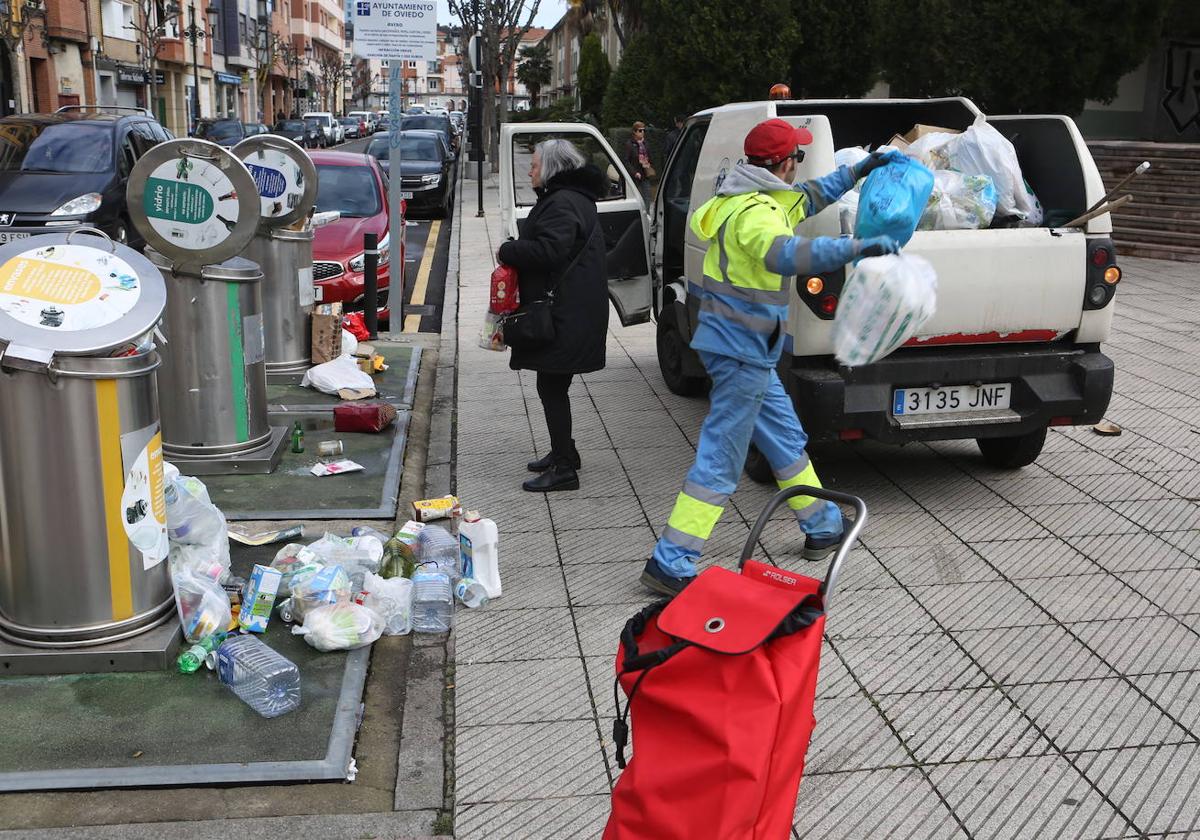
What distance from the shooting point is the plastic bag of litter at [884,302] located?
3910 millimetres

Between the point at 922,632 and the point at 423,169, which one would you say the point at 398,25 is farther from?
the point at 423,169

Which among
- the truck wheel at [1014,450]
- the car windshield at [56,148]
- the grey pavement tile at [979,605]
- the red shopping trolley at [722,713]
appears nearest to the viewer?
the red shopping trolley at [722,713]

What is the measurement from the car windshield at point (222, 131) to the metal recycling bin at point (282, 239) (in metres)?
27.7

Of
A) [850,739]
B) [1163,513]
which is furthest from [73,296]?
[1163,513]

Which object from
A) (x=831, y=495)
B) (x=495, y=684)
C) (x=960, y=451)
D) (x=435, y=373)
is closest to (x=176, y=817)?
(x=495, y=684)

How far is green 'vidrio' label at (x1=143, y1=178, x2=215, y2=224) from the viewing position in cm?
625

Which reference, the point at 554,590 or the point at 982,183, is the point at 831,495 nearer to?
the point at 554,590

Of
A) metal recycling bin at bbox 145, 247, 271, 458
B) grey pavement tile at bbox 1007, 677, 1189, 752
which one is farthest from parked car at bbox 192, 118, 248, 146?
grey pavement tile at bbox 1007, 677, 1189, 752

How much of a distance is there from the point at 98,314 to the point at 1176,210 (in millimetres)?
15203

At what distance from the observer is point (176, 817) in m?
3.37

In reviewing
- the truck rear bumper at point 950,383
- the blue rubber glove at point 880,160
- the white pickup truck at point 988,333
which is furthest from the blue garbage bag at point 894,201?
the truck rear bumper at point 950,383

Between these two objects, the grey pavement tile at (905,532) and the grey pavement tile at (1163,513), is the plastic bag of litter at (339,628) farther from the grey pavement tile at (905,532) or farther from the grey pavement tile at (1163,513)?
the grey pavement tile at (1163,513)

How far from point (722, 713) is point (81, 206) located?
39.7 feet

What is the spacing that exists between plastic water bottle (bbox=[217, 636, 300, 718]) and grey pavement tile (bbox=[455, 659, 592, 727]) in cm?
56
